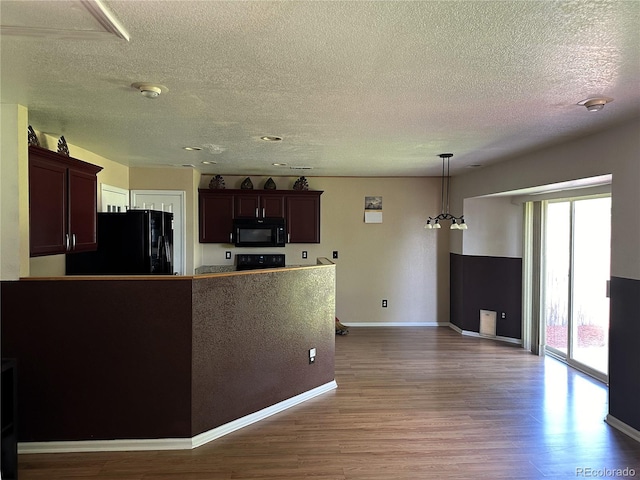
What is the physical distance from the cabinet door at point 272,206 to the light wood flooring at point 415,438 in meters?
2.77

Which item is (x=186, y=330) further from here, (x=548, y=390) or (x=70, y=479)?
(x=548, y=390)

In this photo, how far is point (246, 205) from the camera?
20.9 feet

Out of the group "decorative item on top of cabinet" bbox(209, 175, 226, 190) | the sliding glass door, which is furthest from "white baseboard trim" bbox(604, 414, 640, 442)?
"decorative item on top of cabinet" bbox(209, 175, 226, 190)

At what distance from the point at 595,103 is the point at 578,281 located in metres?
2.93

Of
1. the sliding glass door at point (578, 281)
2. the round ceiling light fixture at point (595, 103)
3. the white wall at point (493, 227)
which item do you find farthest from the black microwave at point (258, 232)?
the round ceiling light fixture at point (595, 103)

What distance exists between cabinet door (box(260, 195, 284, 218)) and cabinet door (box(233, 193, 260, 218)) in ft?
0.26

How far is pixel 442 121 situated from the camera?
3.16 m

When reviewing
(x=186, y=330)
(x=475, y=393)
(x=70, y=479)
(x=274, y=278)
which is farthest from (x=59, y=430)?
(x=475, y=393)

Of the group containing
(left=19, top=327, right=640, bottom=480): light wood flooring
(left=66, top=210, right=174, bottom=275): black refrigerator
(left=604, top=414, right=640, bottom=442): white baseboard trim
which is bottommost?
(left=19, top=327, right=640, bottom=480): light wood flooring

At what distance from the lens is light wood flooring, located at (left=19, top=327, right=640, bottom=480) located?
272 centimetres

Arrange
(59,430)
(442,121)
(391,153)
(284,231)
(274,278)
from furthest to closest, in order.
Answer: (284,231) → (391,153) → (274,278) → (442,121) → (59,430)

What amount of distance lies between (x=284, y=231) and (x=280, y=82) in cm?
411

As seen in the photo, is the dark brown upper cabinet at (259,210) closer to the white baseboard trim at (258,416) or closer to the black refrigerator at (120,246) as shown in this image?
the black refrigerator at (120,246)

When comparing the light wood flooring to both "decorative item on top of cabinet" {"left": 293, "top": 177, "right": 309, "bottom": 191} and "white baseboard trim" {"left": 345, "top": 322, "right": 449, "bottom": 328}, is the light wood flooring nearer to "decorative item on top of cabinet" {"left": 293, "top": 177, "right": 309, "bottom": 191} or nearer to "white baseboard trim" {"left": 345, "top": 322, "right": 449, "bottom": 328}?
"white baseboard trim" {"left": 345, "top": 322, "right": 449, "bottom": 328}
